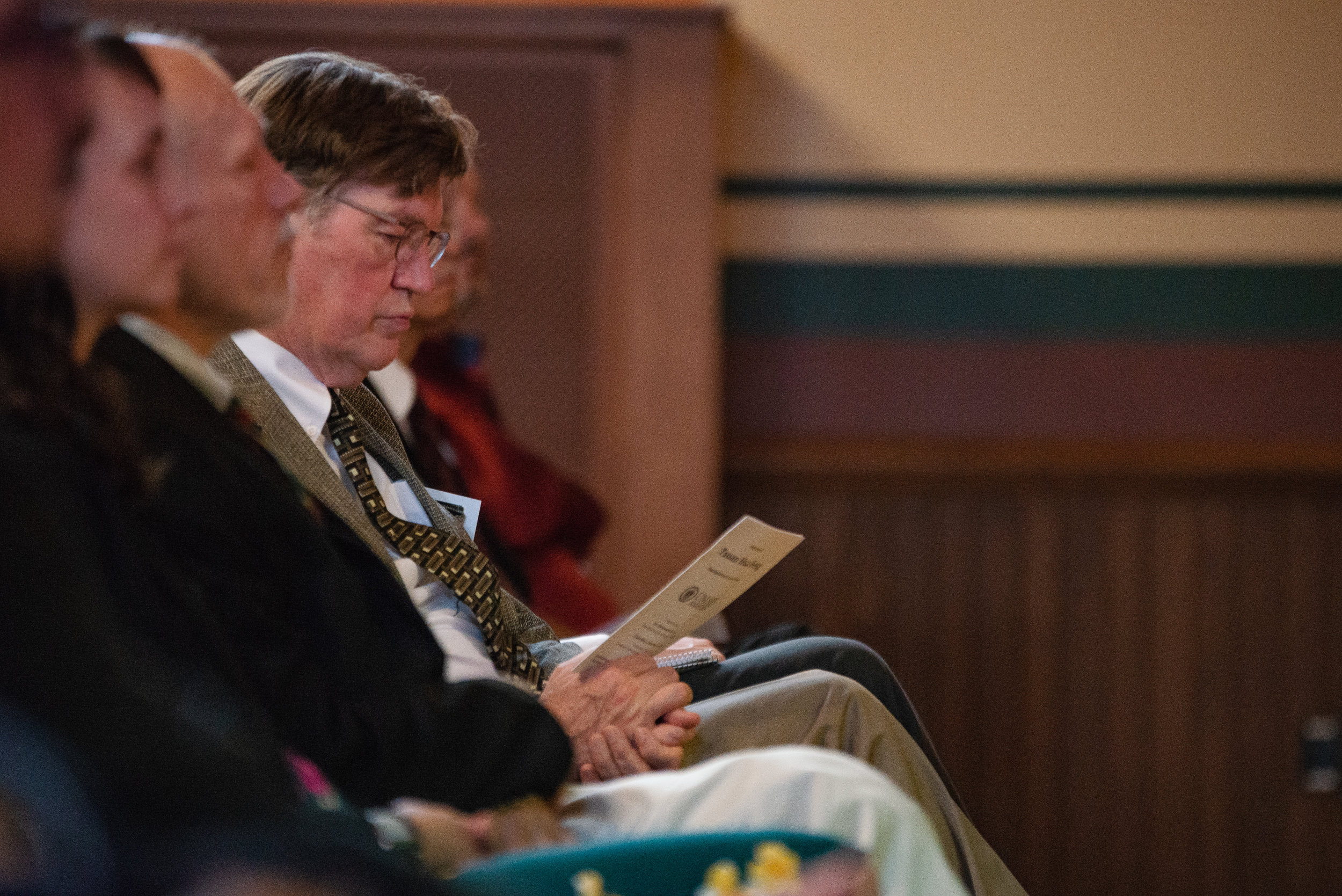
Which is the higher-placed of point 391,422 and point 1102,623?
point 391,422

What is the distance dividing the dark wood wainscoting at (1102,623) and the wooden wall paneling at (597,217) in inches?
10.1

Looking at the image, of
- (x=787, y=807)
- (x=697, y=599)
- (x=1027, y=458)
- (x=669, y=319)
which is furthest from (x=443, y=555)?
(x=1027, y=458)

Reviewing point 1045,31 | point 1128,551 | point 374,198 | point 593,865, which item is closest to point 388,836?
point 593,865

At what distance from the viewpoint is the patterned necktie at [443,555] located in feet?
5.67

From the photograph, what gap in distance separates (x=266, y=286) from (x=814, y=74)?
2.33 metres

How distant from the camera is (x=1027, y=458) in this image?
3.36m

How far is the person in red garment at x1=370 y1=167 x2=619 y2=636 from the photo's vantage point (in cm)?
260

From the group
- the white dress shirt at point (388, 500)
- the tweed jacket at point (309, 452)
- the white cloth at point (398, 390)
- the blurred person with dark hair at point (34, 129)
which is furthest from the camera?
the white cloth at point (398, 390)

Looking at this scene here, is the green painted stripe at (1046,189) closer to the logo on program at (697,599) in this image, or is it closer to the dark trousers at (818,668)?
the dark trousers at (818,668)

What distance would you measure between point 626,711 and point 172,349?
68 cm

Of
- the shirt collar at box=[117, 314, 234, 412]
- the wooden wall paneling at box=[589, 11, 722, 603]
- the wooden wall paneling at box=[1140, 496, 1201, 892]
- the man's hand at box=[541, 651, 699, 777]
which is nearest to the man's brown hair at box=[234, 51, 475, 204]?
the shirt collar at box=[117, 314, 234, 412]

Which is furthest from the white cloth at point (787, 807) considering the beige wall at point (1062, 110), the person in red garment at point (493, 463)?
the beige wall at point (1062, 110)

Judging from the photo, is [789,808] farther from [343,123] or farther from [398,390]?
[398,390]

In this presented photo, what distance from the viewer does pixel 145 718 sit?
823 millimetres
